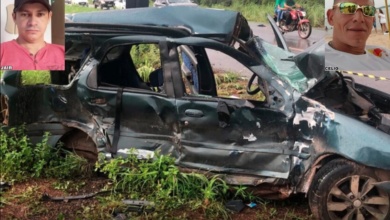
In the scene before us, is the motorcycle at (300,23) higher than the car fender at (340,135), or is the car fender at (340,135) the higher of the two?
the motorcycle at (300,23)

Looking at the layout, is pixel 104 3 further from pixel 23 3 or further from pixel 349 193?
pixel 349 193

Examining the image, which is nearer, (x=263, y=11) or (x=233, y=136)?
(x=233, y=136)

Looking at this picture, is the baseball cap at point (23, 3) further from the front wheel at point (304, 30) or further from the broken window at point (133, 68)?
the front wheel at point (304, 30)

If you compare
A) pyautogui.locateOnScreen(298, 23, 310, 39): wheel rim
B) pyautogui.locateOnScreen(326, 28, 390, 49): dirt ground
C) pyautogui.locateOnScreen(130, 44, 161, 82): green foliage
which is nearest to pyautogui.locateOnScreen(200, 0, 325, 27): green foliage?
pyautogui.locateOnScreen(298, 23, 310, 39): wheel rim

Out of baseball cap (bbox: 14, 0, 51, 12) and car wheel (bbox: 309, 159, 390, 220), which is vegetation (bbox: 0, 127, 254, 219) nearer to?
car wheel (bbox: 309, 159, 390, 220)

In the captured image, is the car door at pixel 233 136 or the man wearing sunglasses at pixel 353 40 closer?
the car door at pixel 233 136

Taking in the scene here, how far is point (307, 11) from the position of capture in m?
5.03

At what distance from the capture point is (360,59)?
4.70 meters

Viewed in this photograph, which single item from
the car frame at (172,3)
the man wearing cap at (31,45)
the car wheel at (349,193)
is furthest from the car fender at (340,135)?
the man wearing cap at (31,45)

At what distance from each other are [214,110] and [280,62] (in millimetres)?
957

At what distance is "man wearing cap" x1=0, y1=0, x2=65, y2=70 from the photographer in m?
4.52

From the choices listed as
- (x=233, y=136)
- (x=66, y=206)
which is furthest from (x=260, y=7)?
(x=66, y=206)

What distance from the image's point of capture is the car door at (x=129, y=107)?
166 inches

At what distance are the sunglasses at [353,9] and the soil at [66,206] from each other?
187cm
